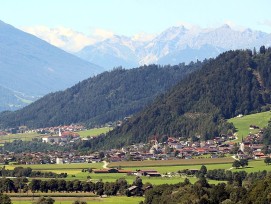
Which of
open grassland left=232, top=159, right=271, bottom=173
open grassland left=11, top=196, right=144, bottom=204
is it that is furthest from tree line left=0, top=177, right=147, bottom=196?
Result: open grassland left=232, top=159, right=271, bottom=173

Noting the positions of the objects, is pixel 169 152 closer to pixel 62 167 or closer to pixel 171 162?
pixel 171 162

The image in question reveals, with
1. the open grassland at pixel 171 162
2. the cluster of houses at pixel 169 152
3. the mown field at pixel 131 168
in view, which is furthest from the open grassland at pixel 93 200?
the cluster of houses at pixel 169 152

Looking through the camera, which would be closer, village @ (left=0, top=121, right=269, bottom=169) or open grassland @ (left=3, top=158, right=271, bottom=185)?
open grassland @ (left=3, top=158, right=271, bottom=185)

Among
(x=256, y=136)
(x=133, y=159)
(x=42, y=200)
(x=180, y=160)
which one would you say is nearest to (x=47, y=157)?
(x=133, y=159)

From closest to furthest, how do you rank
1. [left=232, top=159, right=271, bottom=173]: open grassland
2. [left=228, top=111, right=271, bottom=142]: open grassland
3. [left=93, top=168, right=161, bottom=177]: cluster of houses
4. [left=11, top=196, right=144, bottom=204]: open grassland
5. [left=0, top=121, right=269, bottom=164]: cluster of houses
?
1. [left=11, top=196, right=144, bottom=204]: open grassland
2. [left=232, top=159, right=271, bottom=173]: open grassland
3. [left=93, top=168, right=161, bottom=177]: cluster of houses
4. [left=0, top=121, right=269, bottom=164]: cluster of houses
5. [left=228, top=111, right=271, bottom=142]: open grassland

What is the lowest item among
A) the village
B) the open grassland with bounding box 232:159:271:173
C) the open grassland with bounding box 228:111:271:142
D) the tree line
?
the tree line

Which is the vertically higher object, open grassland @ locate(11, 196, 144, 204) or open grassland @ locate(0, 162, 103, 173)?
open grassland @ locate(0, 162, 103, 173)

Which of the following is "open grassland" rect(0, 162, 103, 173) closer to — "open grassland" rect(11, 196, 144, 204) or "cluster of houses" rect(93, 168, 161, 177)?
"cluster of houses" rect(93, 168, 161, 177)

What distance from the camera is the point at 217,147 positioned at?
6860 inches

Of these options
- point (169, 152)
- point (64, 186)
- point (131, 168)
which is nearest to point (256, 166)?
point (131, 168)

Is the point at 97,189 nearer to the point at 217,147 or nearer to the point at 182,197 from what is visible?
the point at 182,197

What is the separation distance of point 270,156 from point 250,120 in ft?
142

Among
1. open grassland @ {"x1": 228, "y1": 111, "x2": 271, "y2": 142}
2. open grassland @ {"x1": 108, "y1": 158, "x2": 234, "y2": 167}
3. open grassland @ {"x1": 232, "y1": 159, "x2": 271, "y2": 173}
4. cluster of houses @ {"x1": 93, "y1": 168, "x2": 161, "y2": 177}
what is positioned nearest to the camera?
open grassland @ {"x1": 232, "y1": 159, "x2": 271, "y2": 173}

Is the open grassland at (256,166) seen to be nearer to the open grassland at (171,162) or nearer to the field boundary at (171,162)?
the field boundary at (171,162)
